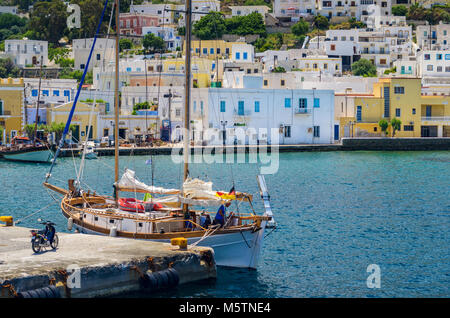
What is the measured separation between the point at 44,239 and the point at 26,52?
3261 inches

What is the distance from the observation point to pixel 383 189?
125 ft

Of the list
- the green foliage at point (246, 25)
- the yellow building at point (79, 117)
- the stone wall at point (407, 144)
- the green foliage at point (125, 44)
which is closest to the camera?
the yellow building at point (79, 117)

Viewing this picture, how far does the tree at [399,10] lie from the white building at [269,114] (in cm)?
6551

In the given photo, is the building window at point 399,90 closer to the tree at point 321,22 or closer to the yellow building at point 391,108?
the yellow building at point 391,108

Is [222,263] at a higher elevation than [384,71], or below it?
below

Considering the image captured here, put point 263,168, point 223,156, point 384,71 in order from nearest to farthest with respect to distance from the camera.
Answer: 1. point 263,168
2. point 223,156
3. point 384,71

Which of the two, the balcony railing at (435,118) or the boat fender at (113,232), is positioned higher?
the balcony railing at (435,118)

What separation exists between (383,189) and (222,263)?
18228 millimetres

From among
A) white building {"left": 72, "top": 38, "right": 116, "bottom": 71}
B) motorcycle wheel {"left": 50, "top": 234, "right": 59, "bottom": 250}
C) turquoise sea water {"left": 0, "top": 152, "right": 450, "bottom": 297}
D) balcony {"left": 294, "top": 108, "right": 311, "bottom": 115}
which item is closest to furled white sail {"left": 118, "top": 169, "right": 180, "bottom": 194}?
turquoise sea water {"left": 0, "top": 152, "right": 450, "bottom": 297}

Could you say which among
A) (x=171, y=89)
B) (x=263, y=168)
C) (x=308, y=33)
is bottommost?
(x=263, y=168)

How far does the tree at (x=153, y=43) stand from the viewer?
314 feet

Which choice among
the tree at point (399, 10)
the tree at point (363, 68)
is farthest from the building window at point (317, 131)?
the tree at point (399, 10)

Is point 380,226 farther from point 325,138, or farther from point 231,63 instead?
point 231,63
